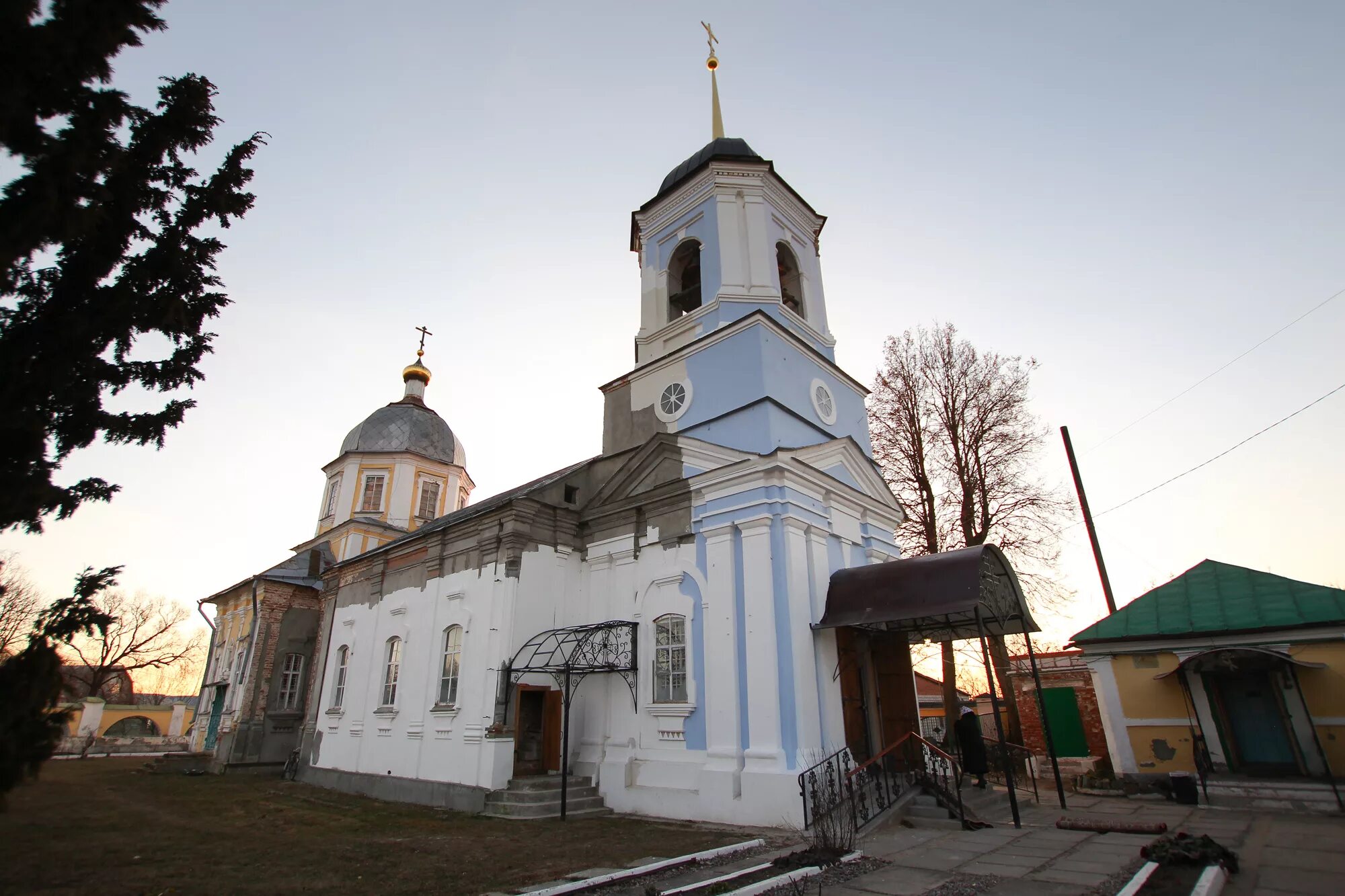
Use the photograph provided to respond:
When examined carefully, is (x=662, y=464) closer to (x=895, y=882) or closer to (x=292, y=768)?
(x=895, y=882)

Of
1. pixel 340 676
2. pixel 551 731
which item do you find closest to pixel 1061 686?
pixel 551 731

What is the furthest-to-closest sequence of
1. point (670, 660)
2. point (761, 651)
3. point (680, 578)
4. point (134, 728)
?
point (134, 728)
point (680, 578)
point (670, 660)
point (761, 651)

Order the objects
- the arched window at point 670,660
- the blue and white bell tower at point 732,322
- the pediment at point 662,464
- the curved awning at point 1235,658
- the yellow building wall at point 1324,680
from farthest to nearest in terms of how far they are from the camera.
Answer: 1. the blue and white bell tower at point 732,322
2. the pediment at point 662,464
3. the arched window at point 670,660
4. the curved awning at point 1235,658
5. the yellow building wall at point 1324,680

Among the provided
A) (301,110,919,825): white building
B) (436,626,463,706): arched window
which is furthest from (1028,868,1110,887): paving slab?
(436,626,463,706): arched window

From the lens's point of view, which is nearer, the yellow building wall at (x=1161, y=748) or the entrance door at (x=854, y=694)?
the entrance door at (x=854, y=694)

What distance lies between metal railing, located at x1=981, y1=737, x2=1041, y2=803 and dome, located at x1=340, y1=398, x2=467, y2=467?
22.5 metres

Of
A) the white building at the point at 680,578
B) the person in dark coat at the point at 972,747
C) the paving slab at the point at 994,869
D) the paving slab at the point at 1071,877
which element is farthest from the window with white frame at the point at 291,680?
the paving slab at the point at 1071,877

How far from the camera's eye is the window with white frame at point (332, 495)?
28031 millimetres

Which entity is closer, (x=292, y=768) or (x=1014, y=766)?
(x=1014, y=766)

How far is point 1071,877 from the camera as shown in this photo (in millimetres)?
6543

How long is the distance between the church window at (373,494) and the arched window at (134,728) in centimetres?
2197

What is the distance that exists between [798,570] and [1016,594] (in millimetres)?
3386

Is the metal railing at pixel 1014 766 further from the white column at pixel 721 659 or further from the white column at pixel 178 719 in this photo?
the white column at pixel 178 719

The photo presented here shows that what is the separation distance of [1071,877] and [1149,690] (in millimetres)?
8125
